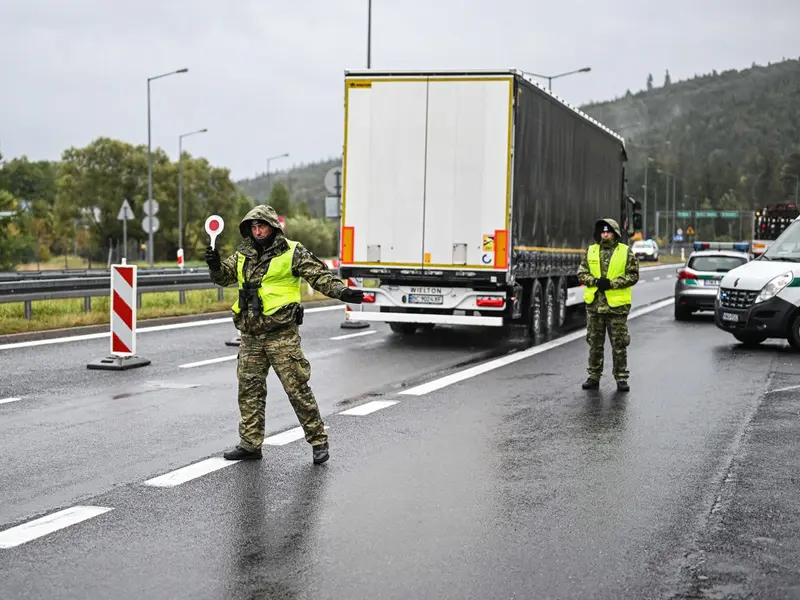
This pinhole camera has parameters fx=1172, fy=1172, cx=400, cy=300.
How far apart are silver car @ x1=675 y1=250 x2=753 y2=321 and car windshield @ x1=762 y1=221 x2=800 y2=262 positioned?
560 centimetres

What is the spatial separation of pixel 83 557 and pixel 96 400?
18.5 ft

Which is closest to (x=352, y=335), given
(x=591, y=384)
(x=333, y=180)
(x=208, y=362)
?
(x=208, y=362)

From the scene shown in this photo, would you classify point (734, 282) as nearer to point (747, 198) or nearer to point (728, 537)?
point (728, 537)

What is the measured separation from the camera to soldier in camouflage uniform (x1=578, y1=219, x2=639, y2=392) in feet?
38.9

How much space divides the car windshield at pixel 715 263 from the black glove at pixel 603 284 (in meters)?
12.3

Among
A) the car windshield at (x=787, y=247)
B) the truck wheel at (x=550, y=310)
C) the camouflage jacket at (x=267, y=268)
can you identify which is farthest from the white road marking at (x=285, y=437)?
the truck wheel at (x=550, y=310)

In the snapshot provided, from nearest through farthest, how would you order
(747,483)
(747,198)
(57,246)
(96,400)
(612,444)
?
(747,483), (612,444), (96,400), (57,246), (747,198)

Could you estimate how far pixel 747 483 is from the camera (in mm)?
7328

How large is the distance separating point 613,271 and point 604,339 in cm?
70

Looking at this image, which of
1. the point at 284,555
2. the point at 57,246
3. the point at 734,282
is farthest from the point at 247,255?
the point at 57,246

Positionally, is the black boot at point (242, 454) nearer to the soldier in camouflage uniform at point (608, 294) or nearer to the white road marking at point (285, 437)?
the white road marking at point (285, 437)

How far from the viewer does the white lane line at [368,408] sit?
10180 mm

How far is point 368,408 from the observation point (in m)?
10.5

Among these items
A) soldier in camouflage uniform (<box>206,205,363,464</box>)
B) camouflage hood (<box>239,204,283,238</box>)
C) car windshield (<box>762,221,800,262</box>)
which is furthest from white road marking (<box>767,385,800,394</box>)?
camouflage hood (<box>239,204,283,238</box>)
